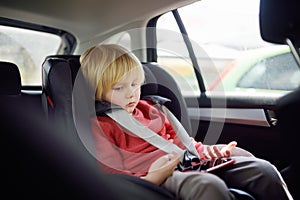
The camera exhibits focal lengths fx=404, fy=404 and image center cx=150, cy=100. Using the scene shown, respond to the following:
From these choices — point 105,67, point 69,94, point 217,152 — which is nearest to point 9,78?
point 69,94

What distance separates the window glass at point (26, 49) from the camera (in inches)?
101

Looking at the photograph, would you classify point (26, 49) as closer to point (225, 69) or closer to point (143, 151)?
point (225, 69)

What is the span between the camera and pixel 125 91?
163 cm

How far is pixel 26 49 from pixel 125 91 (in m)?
1.32

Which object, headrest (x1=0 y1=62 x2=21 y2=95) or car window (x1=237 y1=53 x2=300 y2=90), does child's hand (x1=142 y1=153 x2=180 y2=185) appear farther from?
car window (x1=237 y1=53 x2=300 y2=90)

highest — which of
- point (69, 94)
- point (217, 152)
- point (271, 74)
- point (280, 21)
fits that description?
point (280, 21)

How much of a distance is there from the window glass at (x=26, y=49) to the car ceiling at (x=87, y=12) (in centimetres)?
13

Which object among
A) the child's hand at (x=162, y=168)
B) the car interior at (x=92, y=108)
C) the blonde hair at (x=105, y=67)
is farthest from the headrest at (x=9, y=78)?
the child's hand at (x=162, y=168)

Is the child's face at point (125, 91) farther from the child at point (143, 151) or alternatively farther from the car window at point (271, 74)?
the car window at point (271, 74)

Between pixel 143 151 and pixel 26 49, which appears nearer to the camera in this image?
pixel 143 151

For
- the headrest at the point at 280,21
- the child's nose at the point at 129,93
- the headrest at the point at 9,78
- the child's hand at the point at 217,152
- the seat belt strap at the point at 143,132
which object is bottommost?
the child's hand at the point at 217,152

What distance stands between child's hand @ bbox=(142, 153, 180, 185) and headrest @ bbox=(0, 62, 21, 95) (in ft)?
1.92

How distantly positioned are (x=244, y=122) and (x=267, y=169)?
837mm

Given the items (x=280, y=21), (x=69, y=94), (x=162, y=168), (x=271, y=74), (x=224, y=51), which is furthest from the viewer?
(x=224, y=51)
